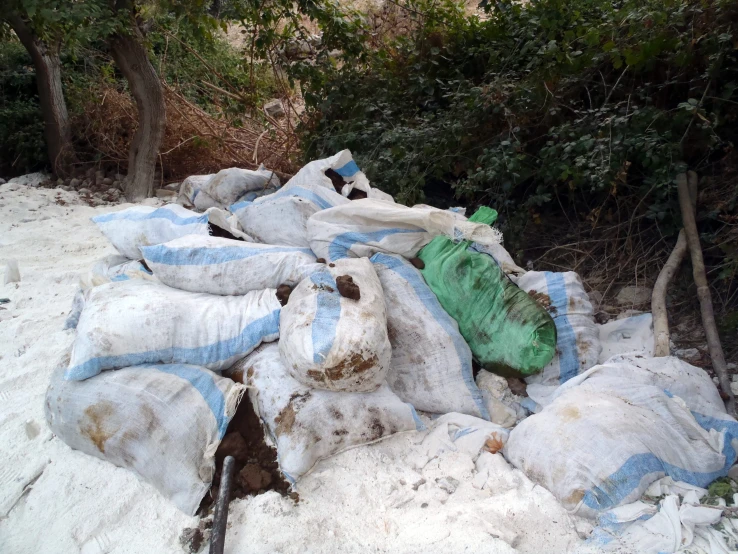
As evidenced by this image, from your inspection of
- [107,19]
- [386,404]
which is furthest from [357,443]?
[107,19]

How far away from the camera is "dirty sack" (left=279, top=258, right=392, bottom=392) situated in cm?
165

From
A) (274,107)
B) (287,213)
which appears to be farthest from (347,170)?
(274,107)

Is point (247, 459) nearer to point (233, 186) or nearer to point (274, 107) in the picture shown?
point (233, 186)

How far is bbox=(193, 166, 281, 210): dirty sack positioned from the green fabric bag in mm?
1432

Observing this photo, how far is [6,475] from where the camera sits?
1.79 m

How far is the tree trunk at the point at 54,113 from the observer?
5098mm

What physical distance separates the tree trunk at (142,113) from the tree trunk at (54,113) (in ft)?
2.73

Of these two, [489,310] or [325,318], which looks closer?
[325,318]

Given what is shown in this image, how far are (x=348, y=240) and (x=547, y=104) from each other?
1.46 meters

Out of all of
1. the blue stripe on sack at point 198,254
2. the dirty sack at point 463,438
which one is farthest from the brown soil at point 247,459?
the blue stripe on sack at point 198,254

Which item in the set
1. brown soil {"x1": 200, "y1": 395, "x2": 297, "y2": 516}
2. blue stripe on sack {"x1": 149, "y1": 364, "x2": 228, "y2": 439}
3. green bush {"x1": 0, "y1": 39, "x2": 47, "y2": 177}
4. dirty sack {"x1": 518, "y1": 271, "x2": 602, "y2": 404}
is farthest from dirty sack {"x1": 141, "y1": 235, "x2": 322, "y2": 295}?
green bush {"x1": 0, "y1": 39, "x2": 47, "y2": 177}

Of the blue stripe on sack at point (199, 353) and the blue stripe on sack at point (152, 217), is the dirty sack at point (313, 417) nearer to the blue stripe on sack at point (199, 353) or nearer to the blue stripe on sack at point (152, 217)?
the blue stripe on sack at point (199, 353)

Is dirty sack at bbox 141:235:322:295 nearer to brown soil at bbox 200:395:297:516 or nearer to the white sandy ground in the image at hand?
brown soil at bbox 200:395:297:516

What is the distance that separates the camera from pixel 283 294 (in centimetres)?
203
